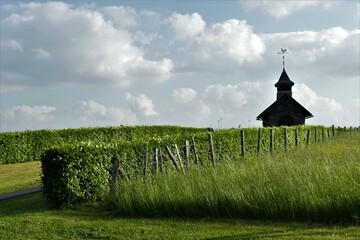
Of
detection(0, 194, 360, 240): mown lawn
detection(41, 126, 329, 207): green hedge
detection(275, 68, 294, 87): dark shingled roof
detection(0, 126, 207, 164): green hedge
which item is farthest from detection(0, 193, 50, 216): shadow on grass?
detection(275, 68, 294, 87): dark shingled roof

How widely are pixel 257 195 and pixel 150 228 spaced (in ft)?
9.50

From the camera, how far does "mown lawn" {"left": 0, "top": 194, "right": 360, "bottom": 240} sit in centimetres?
1102

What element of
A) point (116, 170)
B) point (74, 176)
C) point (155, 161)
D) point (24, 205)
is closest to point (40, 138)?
point (24, 205)

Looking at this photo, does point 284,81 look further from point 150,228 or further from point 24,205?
point 150,228

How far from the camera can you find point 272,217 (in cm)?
1266

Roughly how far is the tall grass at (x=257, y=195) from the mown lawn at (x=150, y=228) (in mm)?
429

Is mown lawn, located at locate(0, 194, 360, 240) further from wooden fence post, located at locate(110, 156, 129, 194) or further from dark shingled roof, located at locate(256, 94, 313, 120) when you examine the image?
dark shingled roof, located at locate(256, 94, 313, 120)

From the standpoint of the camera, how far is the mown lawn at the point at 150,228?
36.1 feet

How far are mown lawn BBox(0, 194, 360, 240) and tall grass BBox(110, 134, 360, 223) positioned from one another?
1.41 feet

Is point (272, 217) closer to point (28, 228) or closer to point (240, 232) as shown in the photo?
point (240, 232)

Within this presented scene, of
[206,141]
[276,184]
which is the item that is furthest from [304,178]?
[206,141]

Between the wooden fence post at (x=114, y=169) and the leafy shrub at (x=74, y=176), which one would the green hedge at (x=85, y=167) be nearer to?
the leafy shrub at (x=74, y=176)

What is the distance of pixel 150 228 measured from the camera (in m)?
12.1

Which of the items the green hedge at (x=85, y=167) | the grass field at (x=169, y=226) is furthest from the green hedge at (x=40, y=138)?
the grass field at (x=169, y=226)
